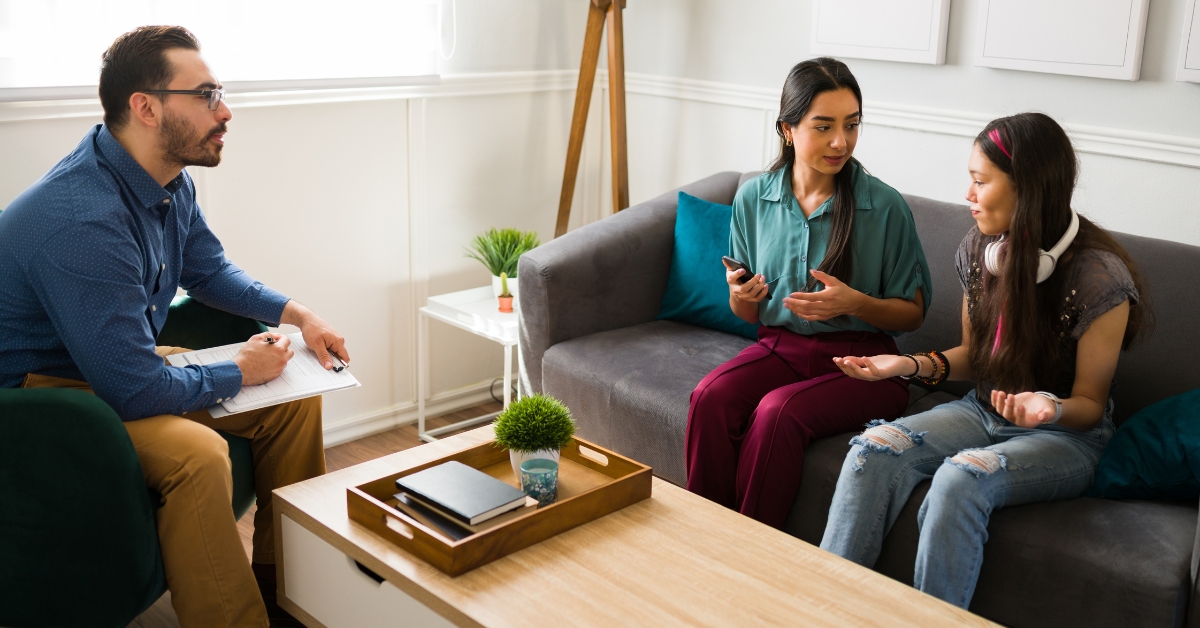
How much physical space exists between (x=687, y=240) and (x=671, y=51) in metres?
0.92

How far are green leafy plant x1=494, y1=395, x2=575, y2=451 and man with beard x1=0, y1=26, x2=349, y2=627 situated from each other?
20.6 inches

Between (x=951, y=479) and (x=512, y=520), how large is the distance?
78cm

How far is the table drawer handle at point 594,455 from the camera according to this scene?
1.86 metres

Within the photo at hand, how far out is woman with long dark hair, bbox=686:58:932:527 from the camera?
207 centimetres

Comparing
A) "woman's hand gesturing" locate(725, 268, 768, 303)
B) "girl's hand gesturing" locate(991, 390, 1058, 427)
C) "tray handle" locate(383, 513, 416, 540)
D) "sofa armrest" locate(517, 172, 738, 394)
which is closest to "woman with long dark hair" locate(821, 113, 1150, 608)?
"girl's hand gesturing" locate(991, 390, 1058, 427)

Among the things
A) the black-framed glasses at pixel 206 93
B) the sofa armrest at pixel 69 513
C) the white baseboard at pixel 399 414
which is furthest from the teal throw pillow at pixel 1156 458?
the white baseboard at pixel 399 414

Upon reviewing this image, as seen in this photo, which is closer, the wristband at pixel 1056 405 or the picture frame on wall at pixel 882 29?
the wristband at pixel 1056 405

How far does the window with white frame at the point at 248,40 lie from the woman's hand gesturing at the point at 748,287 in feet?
4.46

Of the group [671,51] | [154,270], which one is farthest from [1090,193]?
[154,270]

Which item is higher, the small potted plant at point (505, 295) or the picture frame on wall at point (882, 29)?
the picture frame on wall at point (882, 29)

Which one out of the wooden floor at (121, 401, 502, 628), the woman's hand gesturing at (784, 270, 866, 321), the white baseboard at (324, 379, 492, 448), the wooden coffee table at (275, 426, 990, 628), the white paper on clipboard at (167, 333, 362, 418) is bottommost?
the wooden floor at (121, 401, 502, 628)

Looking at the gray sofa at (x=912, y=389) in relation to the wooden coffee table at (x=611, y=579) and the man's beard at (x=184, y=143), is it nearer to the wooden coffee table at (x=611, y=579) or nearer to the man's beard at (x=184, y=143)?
the wooden coffee table at (x=611, y=579)

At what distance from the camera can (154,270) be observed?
1.96m

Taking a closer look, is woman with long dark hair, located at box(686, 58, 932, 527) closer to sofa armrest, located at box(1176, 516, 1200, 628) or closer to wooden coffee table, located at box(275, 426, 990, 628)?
wooden coffee table, located at box(275, 426, 990, 628)
